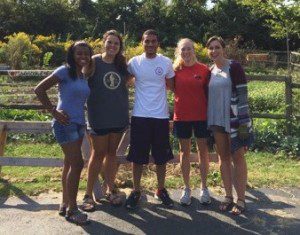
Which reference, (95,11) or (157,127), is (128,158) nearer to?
(157,127)

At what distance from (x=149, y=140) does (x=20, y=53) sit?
1601 cm

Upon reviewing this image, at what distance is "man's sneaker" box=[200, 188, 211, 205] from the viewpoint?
5.52 metres

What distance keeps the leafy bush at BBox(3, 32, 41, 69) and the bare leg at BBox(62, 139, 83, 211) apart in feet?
53.0

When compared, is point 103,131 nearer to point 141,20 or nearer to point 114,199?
point 114,199

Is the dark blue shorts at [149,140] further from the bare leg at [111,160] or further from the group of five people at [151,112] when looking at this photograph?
the bare leg at [111,160]

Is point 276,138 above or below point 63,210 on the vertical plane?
above

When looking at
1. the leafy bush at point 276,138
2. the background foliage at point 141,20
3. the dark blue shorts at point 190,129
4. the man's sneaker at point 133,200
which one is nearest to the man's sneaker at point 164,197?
the man's sneaker at point 133,200

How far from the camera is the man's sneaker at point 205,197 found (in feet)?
18.1

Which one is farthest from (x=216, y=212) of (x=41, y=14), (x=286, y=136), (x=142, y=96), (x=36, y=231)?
(x=41, y=14)

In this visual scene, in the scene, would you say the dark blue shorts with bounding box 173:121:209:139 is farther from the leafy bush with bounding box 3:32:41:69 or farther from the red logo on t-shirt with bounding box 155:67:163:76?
the leafy bush with bounding box 3:32:41:69

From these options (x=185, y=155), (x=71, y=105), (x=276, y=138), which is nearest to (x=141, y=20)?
(x=276, y=138)

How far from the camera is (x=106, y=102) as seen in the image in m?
5.09

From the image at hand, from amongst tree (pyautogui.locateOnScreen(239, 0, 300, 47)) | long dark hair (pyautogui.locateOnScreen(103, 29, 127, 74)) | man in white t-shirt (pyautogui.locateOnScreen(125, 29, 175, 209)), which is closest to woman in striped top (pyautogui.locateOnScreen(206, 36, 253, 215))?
man in white t-shirt (pyautogui.locateOnScreen(125, 29, 175, 209))

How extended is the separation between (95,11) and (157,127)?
90.2 ft
